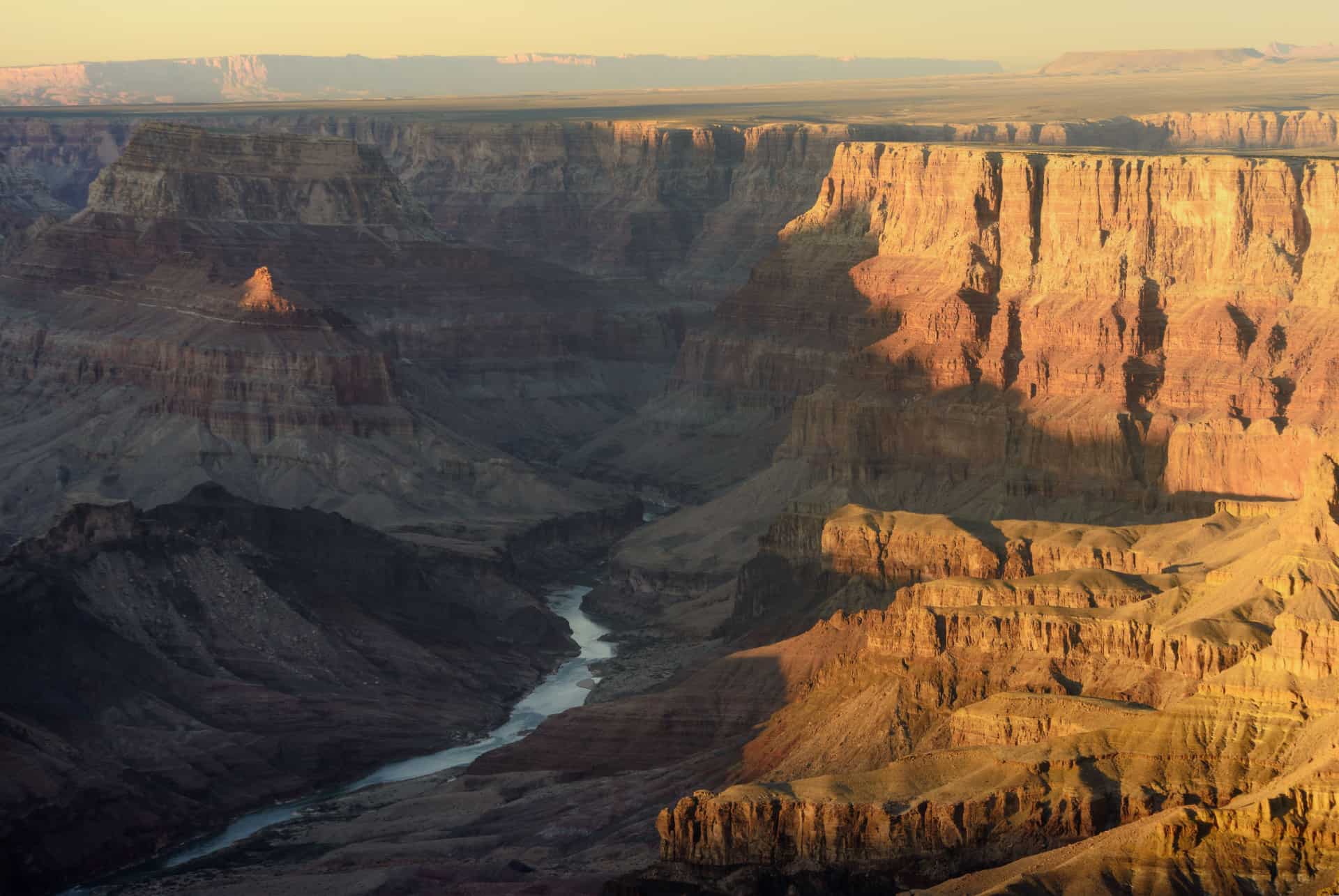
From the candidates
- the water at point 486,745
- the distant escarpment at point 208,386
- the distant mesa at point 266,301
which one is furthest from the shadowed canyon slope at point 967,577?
the distant mesa at point 266,301

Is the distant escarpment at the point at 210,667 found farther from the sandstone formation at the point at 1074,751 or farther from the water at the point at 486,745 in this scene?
the sandstone formation at the point at 1074,751

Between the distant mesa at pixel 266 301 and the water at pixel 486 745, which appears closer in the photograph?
the water at pixel 486 745

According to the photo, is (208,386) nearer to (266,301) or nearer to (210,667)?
(266,301)

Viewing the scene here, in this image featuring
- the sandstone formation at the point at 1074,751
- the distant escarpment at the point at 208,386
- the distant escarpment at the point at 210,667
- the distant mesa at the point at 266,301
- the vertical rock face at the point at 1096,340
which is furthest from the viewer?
the distant mesa at the point at 266,301

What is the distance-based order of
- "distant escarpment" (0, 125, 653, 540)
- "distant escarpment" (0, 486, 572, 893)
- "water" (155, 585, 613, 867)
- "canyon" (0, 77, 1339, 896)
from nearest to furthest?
"canyon" (0, 77, 1339, 896) < "distant escarpment" (0, 486, 572, 893) < "water" (155, 585, 613, 867) < "distant escarpment" (0, 125, 653, 540)

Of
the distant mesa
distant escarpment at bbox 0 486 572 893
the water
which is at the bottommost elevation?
the water

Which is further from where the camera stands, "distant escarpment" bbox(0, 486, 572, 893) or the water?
the water

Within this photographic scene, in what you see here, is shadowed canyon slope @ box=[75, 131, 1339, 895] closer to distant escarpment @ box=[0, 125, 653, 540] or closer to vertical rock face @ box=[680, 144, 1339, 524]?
vertical rock face @ box=[680, 144, 1339, 524]

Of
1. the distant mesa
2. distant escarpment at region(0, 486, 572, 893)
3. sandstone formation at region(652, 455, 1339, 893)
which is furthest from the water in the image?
the distant mesa
